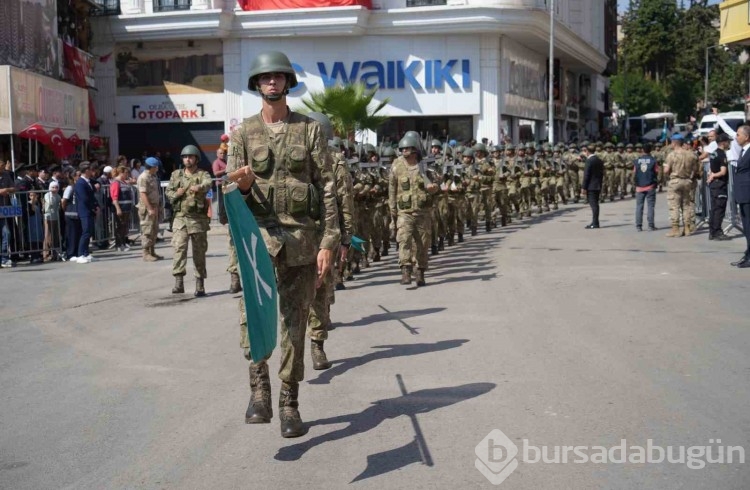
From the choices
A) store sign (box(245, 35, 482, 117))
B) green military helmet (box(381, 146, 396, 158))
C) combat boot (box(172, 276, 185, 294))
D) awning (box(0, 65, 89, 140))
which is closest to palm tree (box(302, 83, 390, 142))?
awning (box(0, 65, 89, 140))

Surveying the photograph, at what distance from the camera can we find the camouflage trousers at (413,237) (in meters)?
13.5

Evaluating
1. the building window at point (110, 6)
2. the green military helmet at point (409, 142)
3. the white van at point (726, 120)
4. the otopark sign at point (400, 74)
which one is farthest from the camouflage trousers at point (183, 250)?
the white van at point (726, 120)

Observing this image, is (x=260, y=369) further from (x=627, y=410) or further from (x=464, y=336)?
(x=464, y=336)

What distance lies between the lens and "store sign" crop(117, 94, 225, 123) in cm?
3866

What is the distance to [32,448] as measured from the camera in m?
6.20

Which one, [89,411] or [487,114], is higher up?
[487,114]

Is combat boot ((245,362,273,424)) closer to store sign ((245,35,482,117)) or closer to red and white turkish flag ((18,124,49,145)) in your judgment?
red and white turkish flag ((18,124,49,145))

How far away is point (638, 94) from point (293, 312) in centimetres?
7483

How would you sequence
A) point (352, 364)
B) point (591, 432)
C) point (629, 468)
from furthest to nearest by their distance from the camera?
point (352, 364)
point (591, 432)
point (629, 468)

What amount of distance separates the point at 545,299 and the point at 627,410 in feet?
17.2

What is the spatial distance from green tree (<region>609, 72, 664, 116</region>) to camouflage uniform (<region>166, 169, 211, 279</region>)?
66282 millimetres

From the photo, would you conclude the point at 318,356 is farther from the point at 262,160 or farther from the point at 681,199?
the point at 681,199

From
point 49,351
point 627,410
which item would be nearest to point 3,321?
point 49,351

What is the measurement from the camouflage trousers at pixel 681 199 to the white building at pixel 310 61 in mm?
18443
